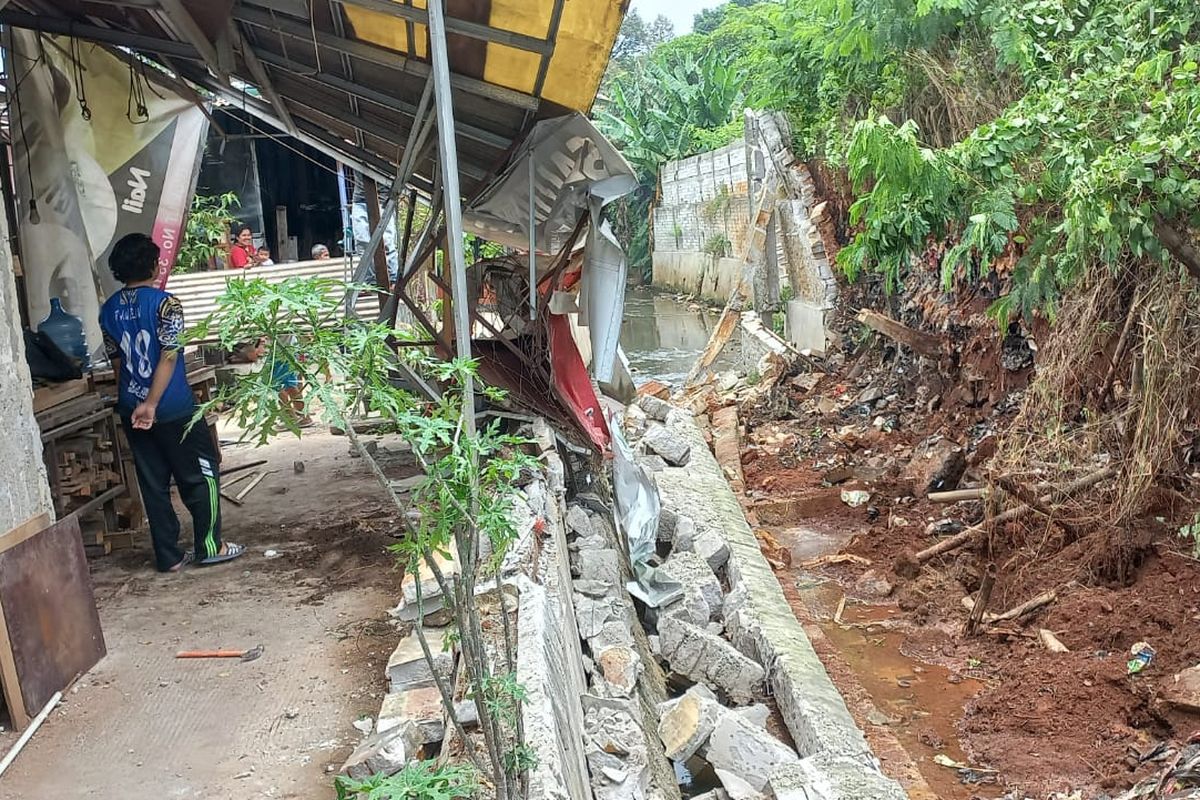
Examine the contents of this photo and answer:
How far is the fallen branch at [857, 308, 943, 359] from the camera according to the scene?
10875 mm

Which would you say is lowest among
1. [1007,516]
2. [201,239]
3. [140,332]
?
[1007,516]

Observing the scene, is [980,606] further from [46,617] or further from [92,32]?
[92,32]

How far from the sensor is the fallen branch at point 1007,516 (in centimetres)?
653

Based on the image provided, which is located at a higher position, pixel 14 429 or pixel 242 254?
pixel 242 254

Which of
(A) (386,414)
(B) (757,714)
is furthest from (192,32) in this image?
(B) (757,714)

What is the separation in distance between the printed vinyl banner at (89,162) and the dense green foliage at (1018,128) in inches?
168

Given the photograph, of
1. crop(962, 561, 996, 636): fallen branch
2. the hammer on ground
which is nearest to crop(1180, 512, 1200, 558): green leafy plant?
crop(962, 561, 996, 636): fallen branch

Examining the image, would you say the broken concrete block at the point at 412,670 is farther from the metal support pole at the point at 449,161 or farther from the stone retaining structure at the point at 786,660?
the stone retaining structure at the point at 786,660

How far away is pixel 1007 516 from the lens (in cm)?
700

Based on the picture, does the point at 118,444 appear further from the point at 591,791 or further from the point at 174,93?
the point at 591,791

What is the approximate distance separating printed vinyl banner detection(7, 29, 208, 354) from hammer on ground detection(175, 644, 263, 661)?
8.86 feet

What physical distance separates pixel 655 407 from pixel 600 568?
220 inches

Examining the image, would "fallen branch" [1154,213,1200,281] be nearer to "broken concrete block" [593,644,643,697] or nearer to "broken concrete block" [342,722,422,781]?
"broken concrete block" [593,644,643,697]

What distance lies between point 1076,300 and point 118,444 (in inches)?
251
